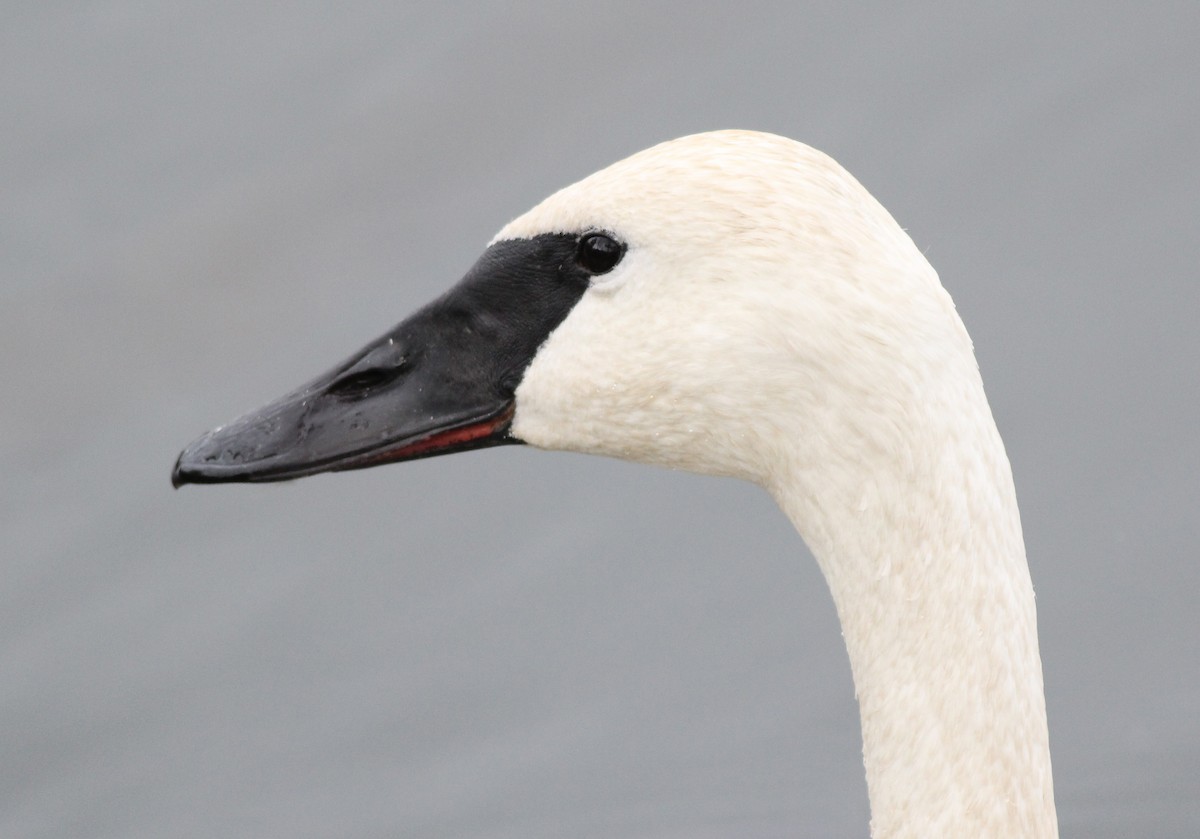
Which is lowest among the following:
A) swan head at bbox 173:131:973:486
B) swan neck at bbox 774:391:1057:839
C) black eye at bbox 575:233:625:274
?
swan neck at bbox 774:391:1057:839

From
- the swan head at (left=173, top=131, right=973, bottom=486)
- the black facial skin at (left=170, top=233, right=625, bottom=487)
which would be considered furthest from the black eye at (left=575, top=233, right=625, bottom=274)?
the black facial skin at (left=170, top=233, right=625, bottom=487)

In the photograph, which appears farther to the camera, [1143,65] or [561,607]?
[1143,65]

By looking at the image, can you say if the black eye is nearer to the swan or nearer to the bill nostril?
the swan

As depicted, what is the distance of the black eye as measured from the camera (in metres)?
3.46

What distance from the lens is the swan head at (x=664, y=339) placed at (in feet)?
10.4

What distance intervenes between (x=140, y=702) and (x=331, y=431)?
2.67 metres

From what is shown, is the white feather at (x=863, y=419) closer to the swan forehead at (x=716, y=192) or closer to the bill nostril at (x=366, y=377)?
the swan forehead at (x=716, y=192)

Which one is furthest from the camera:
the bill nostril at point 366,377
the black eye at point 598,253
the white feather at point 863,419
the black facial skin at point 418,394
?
the bill nostril at point 366,377

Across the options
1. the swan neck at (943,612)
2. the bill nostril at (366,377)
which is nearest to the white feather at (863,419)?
the swan neck at (943,612)

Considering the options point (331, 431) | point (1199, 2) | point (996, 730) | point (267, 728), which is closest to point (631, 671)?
point (267, 728)

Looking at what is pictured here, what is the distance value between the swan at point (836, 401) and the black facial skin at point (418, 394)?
0.02 m

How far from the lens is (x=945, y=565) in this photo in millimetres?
3207

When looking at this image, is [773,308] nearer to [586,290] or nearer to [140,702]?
[586,290]

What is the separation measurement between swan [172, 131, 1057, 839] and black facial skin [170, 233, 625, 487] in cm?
2
